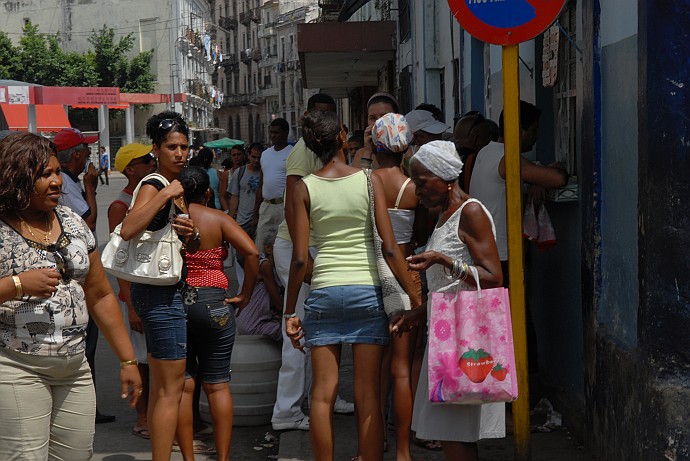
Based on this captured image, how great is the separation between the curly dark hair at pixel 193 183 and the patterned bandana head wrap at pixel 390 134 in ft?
2.99

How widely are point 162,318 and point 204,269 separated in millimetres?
344

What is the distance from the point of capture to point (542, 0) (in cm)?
503

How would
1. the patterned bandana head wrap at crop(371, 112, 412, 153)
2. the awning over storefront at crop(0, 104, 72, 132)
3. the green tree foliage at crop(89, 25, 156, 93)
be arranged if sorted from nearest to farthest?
1. the patterned bandana head wrap at crop(371, 112, 412, 153)
2. the awning over storefront at crop(0, 104, 72, 132)
3. the green tree foliage at crop(89, 25, 156, 93)

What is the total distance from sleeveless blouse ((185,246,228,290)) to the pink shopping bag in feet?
4.49

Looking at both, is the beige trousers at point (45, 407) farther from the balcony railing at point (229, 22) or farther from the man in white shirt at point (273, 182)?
the balcony railing at point (229, 22)

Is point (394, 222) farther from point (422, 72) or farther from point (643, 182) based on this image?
point (422, 72)

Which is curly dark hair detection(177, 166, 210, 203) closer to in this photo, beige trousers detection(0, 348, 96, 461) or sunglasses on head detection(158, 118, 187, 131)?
sunglasses on head detection(158, 118, 187, 131)

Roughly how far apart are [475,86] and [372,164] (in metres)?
4.45

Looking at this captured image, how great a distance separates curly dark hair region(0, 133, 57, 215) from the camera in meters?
3.97

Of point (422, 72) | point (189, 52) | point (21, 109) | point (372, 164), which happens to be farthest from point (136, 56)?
point (372, 164)

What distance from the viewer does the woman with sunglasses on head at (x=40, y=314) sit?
3934 millimetres

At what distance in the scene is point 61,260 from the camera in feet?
13.3

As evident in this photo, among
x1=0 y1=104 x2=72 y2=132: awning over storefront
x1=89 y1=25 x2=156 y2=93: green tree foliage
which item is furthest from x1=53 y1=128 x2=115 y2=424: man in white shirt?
x1=89 y1=25 x2=156 y2=93: green tree foliage

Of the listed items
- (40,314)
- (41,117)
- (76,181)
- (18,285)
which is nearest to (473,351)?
(40,314)
